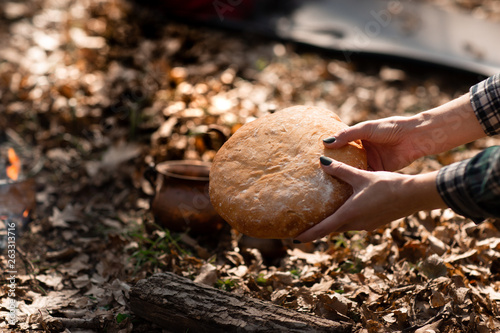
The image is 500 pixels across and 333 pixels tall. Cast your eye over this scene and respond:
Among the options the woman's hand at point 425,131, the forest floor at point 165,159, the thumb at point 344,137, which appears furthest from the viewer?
the forest floor at point 165,159

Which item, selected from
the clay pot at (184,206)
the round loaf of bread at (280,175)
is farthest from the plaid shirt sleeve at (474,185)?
the clay pot at (184,206)

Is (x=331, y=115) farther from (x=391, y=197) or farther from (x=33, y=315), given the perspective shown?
(x=33, y=315)

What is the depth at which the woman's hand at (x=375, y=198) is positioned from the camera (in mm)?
2053

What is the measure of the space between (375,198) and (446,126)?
2.43ft

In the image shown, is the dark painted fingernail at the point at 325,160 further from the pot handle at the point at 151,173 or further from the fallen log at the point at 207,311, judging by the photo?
the pot handle at the point at 151,173

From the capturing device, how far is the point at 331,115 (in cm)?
262

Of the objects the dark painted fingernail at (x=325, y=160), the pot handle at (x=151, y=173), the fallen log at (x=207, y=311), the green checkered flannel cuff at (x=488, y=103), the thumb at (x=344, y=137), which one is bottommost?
the pot handle at (x=151, y=173)

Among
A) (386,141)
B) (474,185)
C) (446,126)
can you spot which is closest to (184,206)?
(386,141)

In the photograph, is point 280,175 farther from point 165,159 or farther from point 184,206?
point 165,159

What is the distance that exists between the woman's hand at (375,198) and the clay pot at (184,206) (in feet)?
3.79

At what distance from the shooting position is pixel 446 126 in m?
2.50

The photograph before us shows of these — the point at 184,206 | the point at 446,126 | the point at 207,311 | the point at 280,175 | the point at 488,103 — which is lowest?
the point at 184,206

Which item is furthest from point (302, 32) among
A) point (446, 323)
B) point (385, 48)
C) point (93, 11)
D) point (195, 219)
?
point (446, 323)

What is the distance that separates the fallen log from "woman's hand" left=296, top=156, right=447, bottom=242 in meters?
0.39
